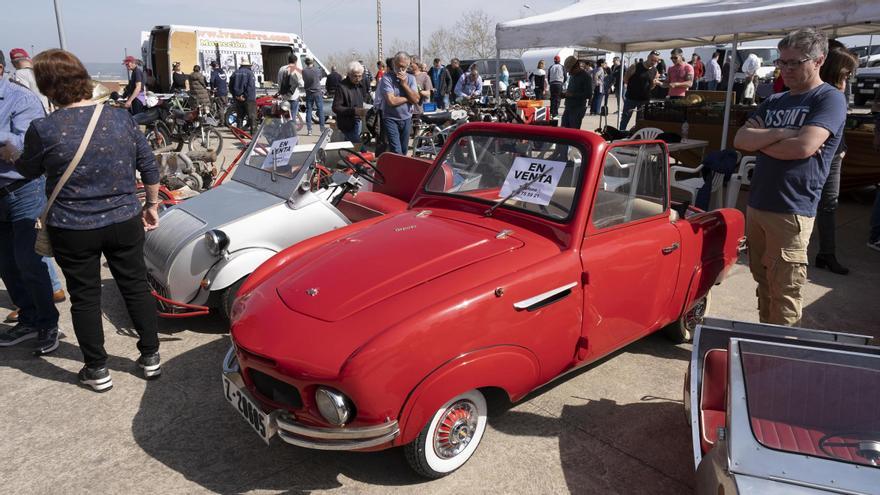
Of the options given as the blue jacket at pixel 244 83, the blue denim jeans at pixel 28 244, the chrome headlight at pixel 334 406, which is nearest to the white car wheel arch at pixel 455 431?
the chrome headlight at pixel 334 406

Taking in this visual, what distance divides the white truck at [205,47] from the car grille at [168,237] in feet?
52.2

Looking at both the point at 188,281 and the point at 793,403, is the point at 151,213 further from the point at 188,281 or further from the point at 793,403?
the point at 793,403

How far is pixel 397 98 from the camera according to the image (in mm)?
8211

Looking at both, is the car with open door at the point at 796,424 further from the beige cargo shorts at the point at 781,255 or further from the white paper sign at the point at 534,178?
the beige cargo shorts at the point at 781,255

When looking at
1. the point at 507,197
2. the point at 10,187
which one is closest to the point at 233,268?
the point at 10,187

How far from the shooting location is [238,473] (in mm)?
2768

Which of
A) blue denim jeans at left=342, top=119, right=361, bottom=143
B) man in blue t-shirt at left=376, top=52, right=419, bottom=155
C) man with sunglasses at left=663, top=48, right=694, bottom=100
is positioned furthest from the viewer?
man with sunglasses at left=663, top=48, right=694, bottom=100

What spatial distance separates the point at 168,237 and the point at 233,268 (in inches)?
26.7

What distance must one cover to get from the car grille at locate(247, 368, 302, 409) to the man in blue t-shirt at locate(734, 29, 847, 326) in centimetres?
278

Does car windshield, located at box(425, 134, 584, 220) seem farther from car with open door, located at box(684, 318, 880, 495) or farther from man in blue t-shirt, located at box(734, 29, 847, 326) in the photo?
car with open door, located at box(684, 318, 880, 495)

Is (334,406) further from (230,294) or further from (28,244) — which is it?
(28,244)

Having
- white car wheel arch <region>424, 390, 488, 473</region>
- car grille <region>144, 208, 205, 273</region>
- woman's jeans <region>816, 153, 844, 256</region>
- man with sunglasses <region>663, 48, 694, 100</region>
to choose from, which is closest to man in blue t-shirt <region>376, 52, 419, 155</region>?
car grille <region>144, 208, 205, 273</region>

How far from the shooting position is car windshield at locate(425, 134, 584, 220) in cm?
316

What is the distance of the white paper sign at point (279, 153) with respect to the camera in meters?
4.78
